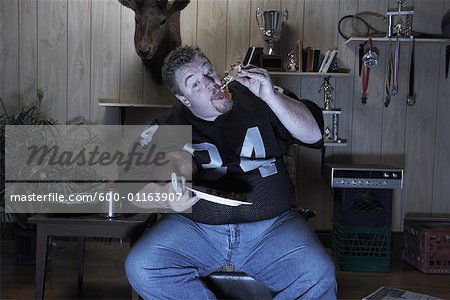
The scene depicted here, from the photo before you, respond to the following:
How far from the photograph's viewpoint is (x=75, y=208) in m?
2.36

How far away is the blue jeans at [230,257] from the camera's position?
1796 millimetres

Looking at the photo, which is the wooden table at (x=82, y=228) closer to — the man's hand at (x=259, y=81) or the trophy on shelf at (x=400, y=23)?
the man's hand at (x=259, y=81)

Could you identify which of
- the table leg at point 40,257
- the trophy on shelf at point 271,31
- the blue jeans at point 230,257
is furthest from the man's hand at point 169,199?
the trophy on shelf at point 271,31

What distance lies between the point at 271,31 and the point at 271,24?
0.04m

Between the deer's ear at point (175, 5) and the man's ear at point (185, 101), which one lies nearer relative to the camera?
the man's ear at point (185, 101)

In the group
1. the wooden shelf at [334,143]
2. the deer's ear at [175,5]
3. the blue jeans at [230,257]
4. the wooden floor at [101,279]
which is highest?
the deer's ear at [175,5]

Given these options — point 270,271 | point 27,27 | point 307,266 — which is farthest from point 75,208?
point 27,27

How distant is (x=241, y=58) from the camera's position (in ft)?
11.8

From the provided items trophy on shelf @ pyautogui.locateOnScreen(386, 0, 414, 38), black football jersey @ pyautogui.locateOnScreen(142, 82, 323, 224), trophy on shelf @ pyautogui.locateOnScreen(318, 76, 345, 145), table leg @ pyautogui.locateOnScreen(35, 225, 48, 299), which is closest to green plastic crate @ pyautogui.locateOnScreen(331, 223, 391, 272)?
trophy on shelf @ pyautogui.locateOnScreen(318, 76, 345, 145)

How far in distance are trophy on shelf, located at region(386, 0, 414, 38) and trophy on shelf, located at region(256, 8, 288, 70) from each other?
0.65 meters

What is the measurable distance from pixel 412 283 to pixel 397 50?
4.43 ft

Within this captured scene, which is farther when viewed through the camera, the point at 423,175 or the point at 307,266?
the point at 423,175

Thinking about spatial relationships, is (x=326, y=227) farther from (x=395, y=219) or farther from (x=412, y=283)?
(x=412, y=283)

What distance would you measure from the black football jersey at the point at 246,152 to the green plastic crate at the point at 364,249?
1.30 m
